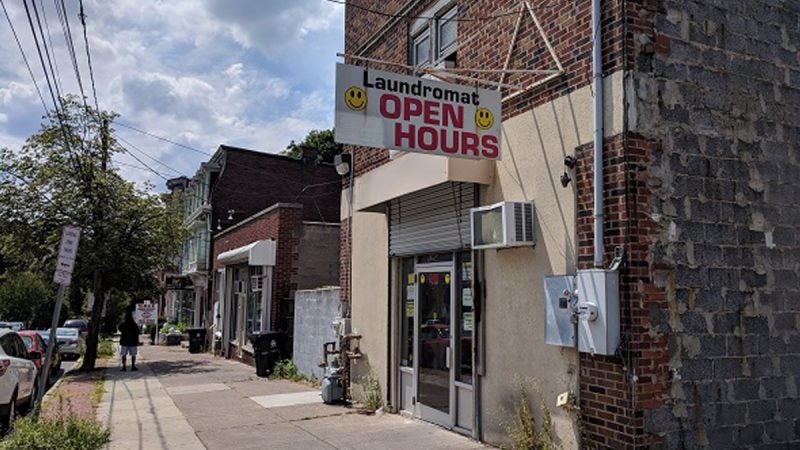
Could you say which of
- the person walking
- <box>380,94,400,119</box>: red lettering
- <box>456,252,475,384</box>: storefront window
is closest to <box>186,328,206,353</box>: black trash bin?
the person walking

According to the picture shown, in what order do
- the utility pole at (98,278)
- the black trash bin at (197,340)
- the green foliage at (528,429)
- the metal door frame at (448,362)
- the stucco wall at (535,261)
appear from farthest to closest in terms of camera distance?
1. the black trash bin at (197,340)
2. the utility pole at (98,278)
3. the metal door frame at (448,362)
4. the green foliage at (528,429)
5. the stucco wall at (535,261)

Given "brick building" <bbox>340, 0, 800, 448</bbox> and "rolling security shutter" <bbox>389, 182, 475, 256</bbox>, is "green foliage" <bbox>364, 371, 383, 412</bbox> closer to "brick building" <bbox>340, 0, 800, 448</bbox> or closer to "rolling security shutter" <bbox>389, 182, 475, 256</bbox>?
"brick building" <bbox>340, 0, 800, 448</bbox>

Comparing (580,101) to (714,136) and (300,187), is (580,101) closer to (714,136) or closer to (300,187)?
(714,136)

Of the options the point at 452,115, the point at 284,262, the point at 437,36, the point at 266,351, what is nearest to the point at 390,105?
the point at 452,115

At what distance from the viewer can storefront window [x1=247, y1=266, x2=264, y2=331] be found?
19.3 m

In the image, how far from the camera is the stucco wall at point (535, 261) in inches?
255

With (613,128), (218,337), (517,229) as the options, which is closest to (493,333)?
(517,229)

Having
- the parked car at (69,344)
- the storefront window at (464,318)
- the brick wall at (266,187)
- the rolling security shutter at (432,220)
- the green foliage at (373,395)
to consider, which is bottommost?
the parked car at (69,344)

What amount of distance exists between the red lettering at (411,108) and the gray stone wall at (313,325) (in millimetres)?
6947

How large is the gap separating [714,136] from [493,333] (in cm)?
323

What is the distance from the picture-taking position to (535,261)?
7043 mm

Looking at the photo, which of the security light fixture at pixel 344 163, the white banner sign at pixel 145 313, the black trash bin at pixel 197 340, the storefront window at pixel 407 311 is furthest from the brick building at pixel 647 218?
the white banner sign at pixel 145 313

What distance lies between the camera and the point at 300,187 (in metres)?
31.3

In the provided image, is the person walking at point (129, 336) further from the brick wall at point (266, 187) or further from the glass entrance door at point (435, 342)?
the glass entrance door at point (435, 342)
